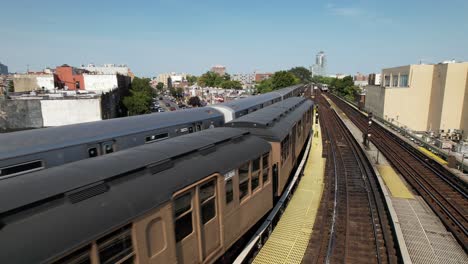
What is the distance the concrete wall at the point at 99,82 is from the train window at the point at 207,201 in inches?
2385

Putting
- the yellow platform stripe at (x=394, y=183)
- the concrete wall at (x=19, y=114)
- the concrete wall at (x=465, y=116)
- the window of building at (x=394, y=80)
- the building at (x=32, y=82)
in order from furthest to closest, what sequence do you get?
the building at (x=32, y=82) → the window of building at (x=394, y=80) → the concrete wall at (x=465, y=116) → the concrete wall at (x=19, y=114) → the yellow platform stripe at (x=394, y=183)

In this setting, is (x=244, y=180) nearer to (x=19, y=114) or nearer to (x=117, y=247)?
(x=117, y=247)

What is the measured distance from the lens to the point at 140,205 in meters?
4.84

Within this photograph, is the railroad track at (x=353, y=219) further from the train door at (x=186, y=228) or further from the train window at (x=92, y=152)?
the train window at (x=92, y=152)

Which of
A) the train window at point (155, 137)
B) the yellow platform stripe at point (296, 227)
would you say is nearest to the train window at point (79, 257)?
the yellow platform stripe at point (296, 227)

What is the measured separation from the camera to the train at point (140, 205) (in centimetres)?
365

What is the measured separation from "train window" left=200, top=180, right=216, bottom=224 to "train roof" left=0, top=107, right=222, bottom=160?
5275 mm

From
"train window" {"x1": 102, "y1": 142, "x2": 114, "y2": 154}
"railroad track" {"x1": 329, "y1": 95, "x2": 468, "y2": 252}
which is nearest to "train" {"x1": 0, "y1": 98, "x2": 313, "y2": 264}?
"train window" {"x1": 102, "y1": 142, "x2": 114, "y2": 154}

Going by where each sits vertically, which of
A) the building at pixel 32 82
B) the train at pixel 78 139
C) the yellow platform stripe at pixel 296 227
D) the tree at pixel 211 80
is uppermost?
the tree at pixel 211 80

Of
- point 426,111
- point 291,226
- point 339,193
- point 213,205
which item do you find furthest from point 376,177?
point 426,111

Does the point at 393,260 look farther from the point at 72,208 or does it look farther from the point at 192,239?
the point at 72,208

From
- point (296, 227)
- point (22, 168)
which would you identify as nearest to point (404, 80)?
point (296, 227)

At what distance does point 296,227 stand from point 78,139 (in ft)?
28.2

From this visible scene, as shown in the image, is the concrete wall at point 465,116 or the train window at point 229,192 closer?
the train window at point 229,192
